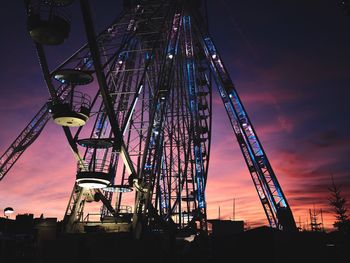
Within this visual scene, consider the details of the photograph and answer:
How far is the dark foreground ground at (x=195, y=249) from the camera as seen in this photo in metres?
11.5

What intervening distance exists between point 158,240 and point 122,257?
2.25 metres

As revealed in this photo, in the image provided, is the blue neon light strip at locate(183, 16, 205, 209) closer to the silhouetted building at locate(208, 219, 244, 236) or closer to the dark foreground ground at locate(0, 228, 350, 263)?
the silhouetted building at locate(208, 219, 244, 236)

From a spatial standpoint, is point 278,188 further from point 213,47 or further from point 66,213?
point 66,213

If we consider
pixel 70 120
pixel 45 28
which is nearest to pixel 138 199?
pixel 70 120

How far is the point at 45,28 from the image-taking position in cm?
1104

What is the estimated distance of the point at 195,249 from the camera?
52.2 feet

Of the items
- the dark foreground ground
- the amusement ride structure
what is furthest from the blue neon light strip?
the dark foreground ground

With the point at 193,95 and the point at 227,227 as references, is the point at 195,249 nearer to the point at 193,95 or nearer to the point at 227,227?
the point at 193,95

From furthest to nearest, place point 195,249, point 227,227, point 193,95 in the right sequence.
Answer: point 227,227, point 193,95, point 195,249

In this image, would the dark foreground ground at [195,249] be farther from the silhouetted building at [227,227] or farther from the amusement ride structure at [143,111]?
the silhouetted building at [227,227]

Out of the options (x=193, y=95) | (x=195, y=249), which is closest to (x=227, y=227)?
(x=193, y=95)

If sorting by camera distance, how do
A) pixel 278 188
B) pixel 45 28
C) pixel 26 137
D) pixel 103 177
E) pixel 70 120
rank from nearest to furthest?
pixel 45 28, pixel 70 120, pixel 103 177, pixel 278 188, pixel 26 137

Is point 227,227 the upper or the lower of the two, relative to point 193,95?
lower

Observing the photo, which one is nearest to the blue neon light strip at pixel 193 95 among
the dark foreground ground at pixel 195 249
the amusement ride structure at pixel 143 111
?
the amusement ride structure at pixel 143 111
